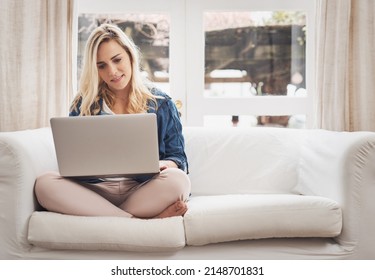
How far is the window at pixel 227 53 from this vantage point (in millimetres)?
2910

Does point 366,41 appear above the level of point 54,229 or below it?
above

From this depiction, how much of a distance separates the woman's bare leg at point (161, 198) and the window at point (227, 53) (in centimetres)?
109

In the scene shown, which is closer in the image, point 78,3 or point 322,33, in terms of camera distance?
point 322,33

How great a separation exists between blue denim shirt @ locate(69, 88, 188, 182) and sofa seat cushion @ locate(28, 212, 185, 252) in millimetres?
470

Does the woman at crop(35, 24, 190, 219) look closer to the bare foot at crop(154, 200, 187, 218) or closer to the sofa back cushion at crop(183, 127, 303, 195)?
the bare foot at crop(154, 200, 187, 218)

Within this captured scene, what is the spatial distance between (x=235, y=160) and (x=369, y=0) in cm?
116

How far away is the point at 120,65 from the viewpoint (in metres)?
2.22

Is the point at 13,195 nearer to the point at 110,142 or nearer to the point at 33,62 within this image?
the point at 110,142

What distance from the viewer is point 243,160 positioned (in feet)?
7.89

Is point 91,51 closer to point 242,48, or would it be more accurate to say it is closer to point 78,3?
point 78,3

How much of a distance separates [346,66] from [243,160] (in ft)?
2.60

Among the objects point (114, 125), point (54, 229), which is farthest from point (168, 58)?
point (54, 229)

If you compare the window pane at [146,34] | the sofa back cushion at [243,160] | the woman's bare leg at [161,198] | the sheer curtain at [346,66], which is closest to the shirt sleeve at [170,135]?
the sofa back cushion at [243,160]
